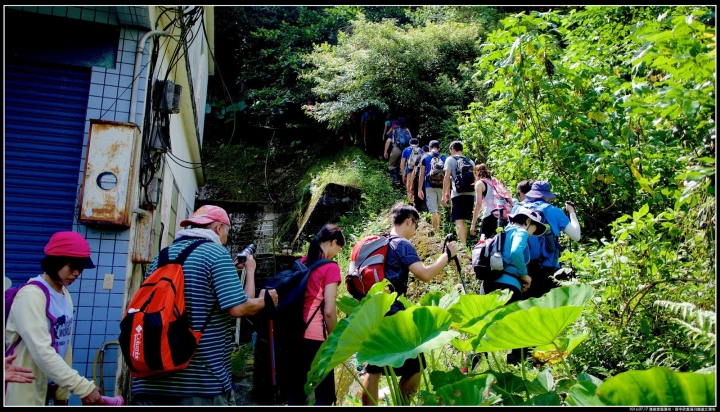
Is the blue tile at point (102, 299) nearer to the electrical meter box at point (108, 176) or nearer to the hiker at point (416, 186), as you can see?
the electrical meter box at point (108, 176)

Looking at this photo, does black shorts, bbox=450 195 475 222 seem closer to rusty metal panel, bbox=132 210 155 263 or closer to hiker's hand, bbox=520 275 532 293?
hiker's hand, bbox=520 275 532 293

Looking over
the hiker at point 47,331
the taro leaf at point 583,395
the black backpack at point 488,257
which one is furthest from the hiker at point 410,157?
the taro leaf at point 583,395

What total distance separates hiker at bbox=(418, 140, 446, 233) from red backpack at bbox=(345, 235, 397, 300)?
4787mm

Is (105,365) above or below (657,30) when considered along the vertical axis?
below

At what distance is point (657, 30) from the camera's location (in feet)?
11.8

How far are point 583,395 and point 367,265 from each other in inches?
80.3

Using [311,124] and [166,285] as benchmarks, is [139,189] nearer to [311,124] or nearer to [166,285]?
[166,285]

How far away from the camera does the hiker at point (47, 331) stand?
2.87 metres

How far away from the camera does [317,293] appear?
4020 mm

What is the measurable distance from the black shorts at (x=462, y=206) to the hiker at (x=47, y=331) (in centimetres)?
587

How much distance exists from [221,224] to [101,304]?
1711 mm

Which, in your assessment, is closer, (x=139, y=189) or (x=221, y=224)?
(x=221, y=224)

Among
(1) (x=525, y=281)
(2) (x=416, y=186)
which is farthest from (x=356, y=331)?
(2) (x=416, y=186)

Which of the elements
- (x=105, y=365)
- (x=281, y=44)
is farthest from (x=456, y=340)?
(x=281, y=44)
